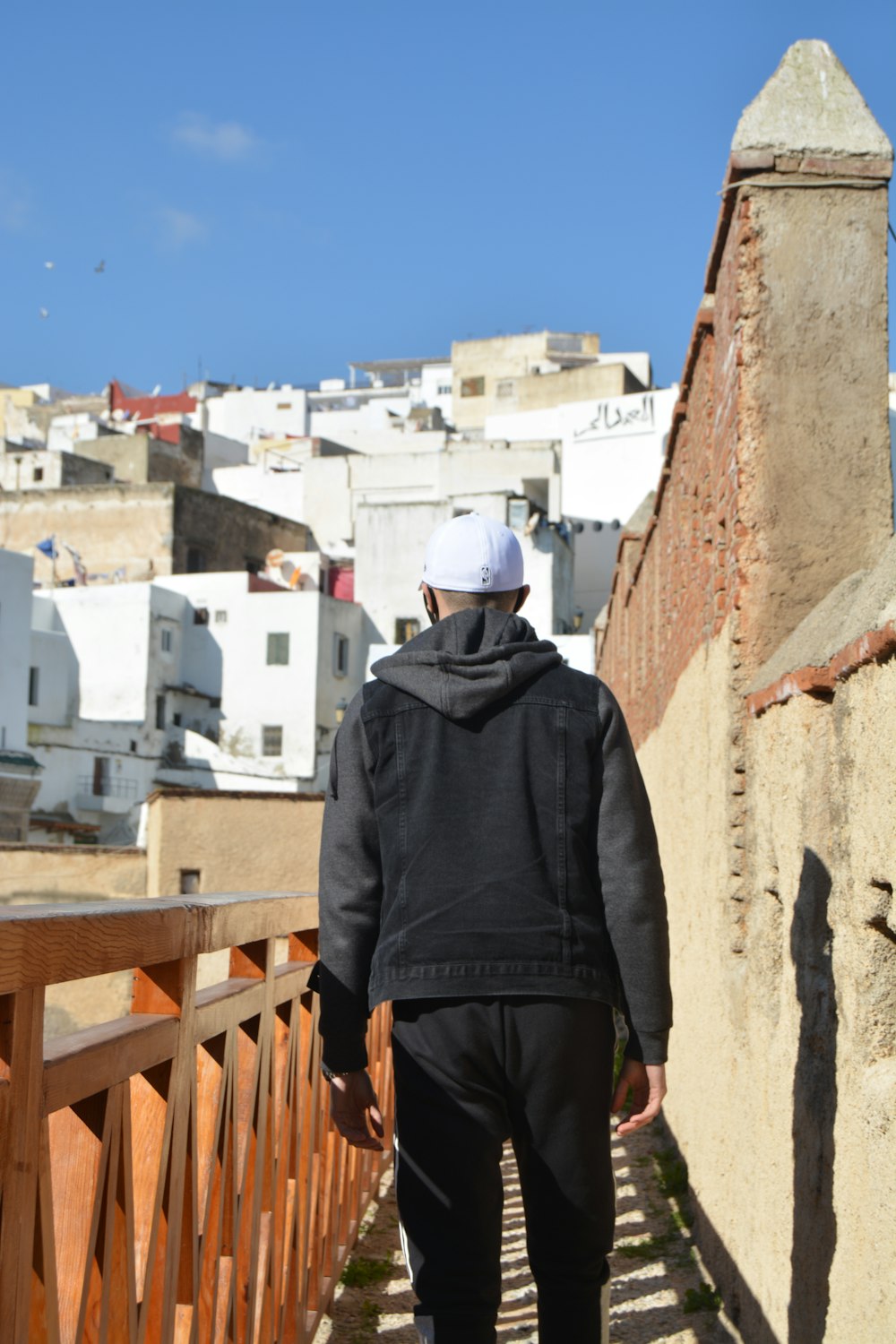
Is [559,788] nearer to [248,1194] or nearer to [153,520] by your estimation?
[248,1194]

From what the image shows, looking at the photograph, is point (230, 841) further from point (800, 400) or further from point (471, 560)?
point (471, 560)

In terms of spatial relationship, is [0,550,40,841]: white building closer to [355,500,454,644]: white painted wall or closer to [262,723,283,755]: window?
[262,723,283,755]: window

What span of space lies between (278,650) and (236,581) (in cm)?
273

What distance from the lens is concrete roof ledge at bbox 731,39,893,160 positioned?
4.88 m

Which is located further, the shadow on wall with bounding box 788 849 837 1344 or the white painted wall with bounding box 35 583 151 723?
the white painted wall with bounding box 35 583 151 723

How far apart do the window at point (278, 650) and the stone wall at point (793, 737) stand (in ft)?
123

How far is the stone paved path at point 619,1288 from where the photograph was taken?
4.55 metres

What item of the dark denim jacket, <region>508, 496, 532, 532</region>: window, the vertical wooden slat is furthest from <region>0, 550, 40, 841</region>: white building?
the vertical wooden slat

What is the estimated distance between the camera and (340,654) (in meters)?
44.7

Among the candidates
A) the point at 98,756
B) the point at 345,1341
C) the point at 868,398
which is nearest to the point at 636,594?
the point at 868,398

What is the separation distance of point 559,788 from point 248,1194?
1.28m

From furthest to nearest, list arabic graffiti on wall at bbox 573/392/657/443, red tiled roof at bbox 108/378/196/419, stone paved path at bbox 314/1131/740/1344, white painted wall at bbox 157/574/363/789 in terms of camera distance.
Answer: red tiled roof at bbox 108/378/196/419 < arabic graffiti on wall at bbox 573/392/657/443 < white painted wall at bbox 157/574/363/789 < stone paved path at bbox 314/1131/740/1344

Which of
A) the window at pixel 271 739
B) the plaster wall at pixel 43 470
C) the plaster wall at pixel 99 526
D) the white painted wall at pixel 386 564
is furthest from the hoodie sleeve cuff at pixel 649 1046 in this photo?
the plaster wall at pixel 43 470

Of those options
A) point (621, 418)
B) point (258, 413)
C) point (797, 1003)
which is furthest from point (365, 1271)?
point (258, 413)
